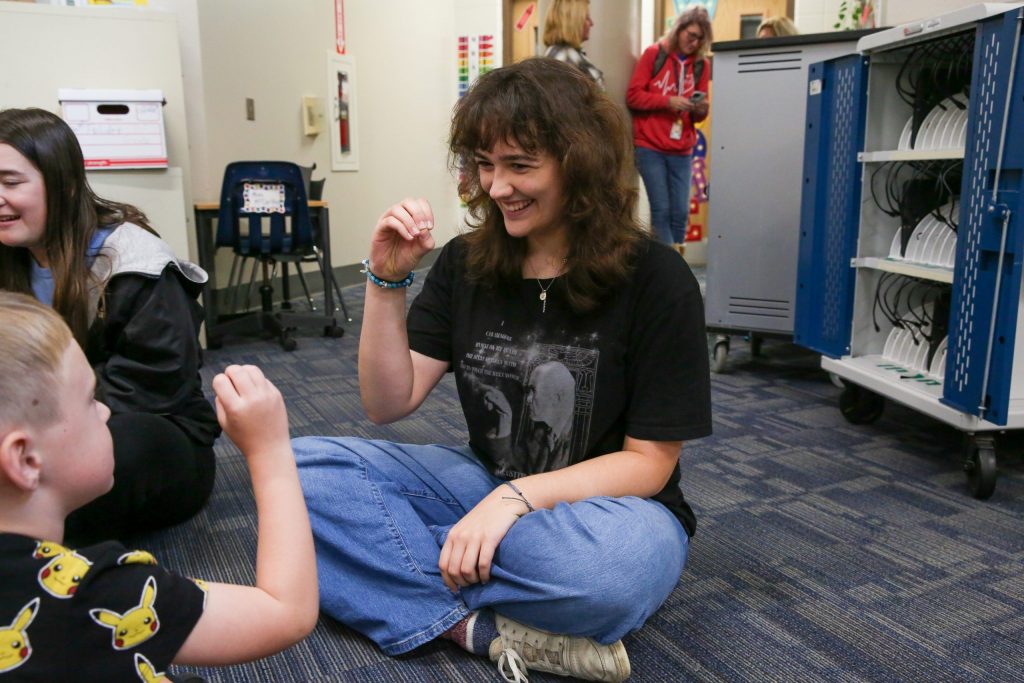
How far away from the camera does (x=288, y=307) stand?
4270 mm

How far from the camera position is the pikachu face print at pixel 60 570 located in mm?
633

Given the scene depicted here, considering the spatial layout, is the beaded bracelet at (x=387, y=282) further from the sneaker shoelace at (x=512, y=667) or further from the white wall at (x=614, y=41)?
the white wall at (x=614, y=41)

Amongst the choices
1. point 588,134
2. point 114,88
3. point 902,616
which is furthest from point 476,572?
point 114,88

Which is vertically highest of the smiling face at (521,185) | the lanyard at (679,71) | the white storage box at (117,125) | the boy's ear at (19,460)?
the lanyard at (679,71)

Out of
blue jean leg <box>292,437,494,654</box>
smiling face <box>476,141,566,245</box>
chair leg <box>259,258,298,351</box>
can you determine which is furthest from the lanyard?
blue jean leg <box>292,437,494,654</box>

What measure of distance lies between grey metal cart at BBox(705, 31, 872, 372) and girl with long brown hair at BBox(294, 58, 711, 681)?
70.6 inches

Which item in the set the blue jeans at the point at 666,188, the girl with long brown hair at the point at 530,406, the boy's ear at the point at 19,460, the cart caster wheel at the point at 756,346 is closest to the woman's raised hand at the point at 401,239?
the girl with long brown hair at the point at 530,406

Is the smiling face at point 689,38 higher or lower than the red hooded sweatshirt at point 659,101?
higher

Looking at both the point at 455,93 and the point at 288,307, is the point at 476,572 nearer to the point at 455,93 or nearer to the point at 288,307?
the point at 288,307

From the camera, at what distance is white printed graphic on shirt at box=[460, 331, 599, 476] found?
123 cm

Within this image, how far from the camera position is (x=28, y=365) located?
2.19 ft

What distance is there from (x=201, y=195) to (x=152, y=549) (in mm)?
2694

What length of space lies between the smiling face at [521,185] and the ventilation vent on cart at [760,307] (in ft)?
6.20

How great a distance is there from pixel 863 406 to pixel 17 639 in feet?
7.44
